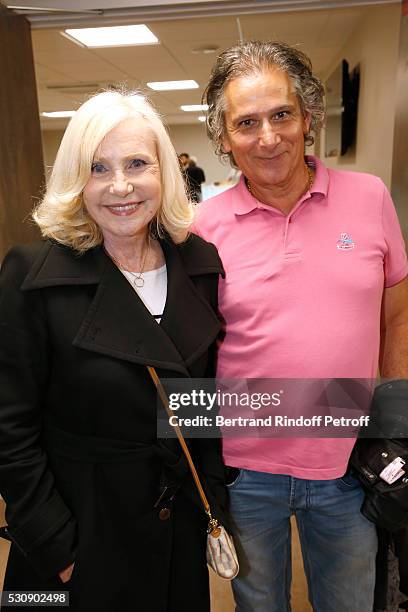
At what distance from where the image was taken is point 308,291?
3.59 feet

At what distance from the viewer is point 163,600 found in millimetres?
1124

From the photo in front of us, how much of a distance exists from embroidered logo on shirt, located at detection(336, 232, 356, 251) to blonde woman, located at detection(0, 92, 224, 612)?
0.91ft

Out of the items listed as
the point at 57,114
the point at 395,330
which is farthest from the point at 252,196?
the point at 57,114

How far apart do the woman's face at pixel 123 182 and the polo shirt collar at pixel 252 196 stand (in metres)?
0.27

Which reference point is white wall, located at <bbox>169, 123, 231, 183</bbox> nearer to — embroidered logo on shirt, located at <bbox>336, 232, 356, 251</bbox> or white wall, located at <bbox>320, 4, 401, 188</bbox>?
white wall, located at <bbox>320, 4, 401, 188</bbox>

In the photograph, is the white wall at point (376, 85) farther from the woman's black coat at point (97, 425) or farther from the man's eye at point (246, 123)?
the woman's black coat at point (97, 425)

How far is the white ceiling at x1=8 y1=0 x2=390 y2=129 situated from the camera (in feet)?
14.0

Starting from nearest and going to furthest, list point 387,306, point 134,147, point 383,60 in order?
point 134,147
point 387,306
point 383,60

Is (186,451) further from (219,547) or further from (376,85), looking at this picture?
(376,85)

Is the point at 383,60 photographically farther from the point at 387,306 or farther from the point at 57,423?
the point at 57,423

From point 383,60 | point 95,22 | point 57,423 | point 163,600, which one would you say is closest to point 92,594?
point 163,600

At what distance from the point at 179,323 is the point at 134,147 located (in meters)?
0.36

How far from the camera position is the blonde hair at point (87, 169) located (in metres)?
0.95

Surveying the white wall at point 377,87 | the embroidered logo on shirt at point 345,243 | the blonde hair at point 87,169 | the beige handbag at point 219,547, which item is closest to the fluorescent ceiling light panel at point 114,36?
the white wall at point 377,87
